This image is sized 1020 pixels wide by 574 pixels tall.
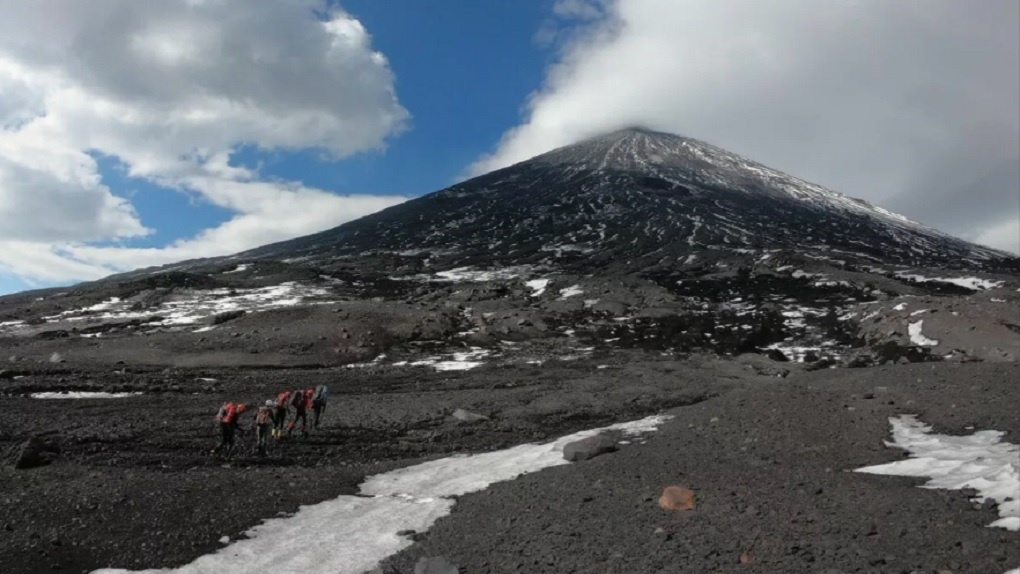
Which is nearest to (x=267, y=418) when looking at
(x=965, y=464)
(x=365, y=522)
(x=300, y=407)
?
(x=300, y=407)

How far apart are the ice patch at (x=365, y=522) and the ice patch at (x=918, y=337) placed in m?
32.2

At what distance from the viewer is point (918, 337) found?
42031mm

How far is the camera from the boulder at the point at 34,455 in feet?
54.5

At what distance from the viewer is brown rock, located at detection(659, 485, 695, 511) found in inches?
464

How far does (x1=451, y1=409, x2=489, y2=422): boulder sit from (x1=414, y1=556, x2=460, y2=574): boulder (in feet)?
51.4

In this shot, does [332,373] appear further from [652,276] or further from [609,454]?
[652,276]

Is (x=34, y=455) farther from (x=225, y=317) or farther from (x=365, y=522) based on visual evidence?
(x=225, y=317)

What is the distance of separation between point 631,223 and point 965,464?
125 m

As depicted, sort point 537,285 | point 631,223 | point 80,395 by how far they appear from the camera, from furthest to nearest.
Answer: point 631,223
point 537,285
point 80,395

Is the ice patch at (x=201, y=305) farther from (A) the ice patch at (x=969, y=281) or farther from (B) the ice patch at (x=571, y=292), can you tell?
(A) the ice patch at (x=969, y=281)

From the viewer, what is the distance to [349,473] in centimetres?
1806

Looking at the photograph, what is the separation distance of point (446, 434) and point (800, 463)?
1308 cm

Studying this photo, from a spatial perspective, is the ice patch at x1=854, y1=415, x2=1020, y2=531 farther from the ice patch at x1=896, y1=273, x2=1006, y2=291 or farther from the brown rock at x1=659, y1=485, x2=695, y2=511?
the ice patch at x1=896, y1=273, x2=1006, y2=291

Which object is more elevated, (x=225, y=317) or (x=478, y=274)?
(x=478, y=274)
